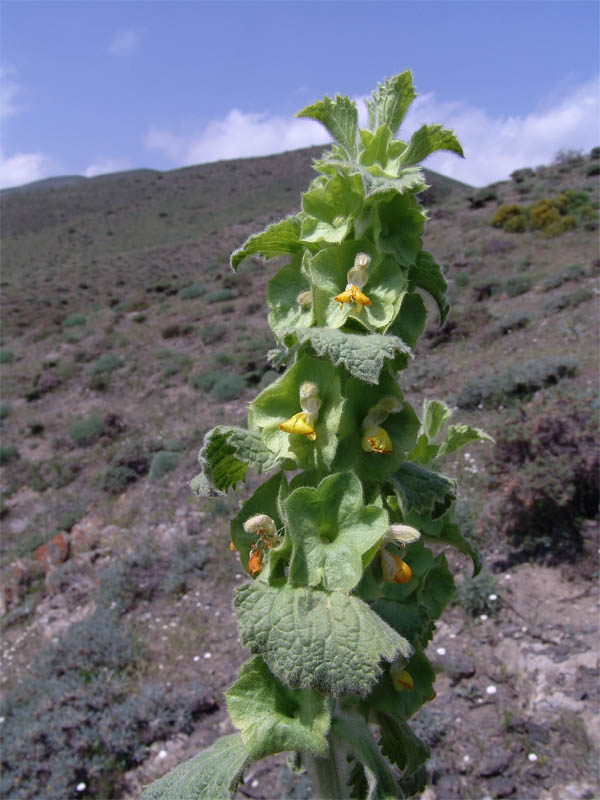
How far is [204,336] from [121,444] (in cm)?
635

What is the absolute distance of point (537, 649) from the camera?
408 cm

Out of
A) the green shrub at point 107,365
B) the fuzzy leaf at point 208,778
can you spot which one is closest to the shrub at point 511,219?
the green shrub at point 107,365

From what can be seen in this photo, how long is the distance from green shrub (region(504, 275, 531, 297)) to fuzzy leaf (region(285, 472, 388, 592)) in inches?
496

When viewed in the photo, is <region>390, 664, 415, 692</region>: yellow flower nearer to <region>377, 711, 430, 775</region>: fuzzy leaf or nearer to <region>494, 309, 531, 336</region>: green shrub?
<region>377, 711, 430, 775</region>: fuzzy leaf

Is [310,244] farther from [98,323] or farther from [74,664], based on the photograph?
[98,323]

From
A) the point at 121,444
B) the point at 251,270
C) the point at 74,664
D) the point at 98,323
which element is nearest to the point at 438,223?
the point at 251,270

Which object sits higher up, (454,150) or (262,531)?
(454,150)

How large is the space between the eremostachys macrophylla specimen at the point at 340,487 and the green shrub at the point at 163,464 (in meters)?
7.57

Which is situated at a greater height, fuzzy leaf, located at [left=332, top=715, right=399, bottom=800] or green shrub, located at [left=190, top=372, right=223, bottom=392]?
fuzzy leaf, located at [left=332, top=715, right=399, bottom=800]

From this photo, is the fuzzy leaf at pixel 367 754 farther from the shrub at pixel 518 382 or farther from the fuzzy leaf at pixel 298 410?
the shrub at pixel 518 382

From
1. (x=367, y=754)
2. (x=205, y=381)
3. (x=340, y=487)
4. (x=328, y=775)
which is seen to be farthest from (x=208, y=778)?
(x=205, y=381)

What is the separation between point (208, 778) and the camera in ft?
4.62

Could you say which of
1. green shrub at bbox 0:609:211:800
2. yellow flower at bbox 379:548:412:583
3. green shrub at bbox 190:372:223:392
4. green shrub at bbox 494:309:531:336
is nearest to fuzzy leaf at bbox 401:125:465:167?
yellow flower at bbox 379:548:412:583

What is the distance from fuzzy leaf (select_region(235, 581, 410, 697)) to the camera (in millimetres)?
1070
